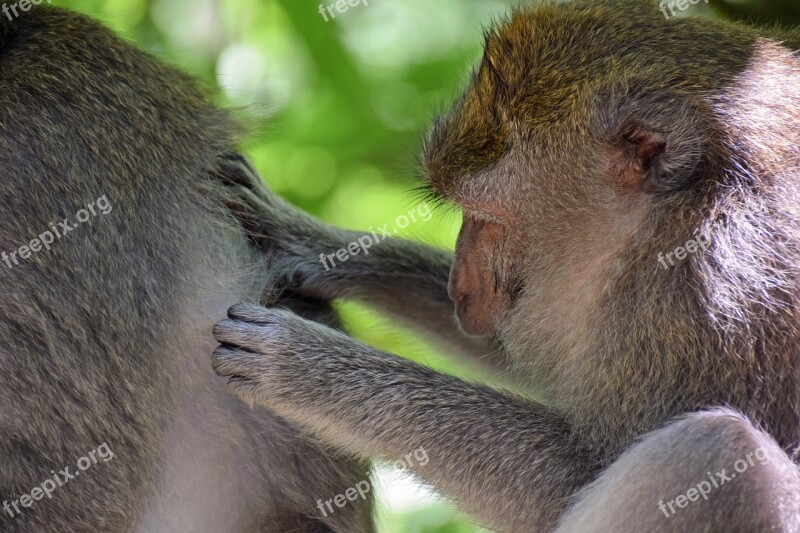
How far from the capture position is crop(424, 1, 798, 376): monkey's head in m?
3.64

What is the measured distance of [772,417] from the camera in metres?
3.56

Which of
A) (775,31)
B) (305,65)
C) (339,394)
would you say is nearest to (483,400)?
(339,394)

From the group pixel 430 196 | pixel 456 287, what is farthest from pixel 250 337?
pixel 430 196

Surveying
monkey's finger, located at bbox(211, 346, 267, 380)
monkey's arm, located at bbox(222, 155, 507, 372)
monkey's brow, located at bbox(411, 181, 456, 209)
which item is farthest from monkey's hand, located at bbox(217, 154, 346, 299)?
monkey's finger, located at bbox(211, 346, 267, 380)

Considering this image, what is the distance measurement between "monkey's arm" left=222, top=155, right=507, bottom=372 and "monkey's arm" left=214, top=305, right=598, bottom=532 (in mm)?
677

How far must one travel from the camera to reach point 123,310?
147 inches

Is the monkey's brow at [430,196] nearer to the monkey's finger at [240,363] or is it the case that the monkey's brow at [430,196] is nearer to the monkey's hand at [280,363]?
the monkey's hand at [280,363]

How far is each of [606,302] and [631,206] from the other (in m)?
0.36

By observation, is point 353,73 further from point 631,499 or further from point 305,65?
point 631,499

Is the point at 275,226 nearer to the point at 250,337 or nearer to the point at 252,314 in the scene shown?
the point at 252,314

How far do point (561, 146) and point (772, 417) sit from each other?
1.20 metres

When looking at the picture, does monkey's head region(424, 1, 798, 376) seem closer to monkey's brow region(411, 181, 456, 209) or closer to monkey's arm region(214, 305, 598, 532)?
monkey's brow region(411, 181, 456, 209)

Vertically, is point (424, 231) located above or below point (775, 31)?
below

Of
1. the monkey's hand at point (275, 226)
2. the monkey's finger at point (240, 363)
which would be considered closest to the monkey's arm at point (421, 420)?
the monkey's finger at point (240, 363)
